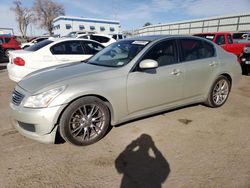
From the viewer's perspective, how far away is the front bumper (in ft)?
9.37

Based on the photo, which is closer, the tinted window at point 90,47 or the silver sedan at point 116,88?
the silver sedan at point 116,88

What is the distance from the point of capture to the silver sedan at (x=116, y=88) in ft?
9.69

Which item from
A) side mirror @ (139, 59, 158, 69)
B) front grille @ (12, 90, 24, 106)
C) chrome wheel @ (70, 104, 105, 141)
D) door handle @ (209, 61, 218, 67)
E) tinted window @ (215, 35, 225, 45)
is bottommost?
chrome wheel @ (70, 104, 105, 141)

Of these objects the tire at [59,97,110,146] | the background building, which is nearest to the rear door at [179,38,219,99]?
the tire at [59,97,110,146]

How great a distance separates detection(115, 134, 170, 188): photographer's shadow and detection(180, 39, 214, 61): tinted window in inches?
74.1

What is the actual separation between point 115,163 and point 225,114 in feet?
9.12

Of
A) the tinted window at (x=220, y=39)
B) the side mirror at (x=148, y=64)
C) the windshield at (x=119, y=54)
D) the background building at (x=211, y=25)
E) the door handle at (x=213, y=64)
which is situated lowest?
the door handle at (x=213, y=64)

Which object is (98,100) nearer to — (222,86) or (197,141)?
(197,141)

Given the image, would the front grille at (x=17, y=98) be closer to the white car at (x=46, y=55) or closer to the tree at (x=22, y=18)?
the white car at (x=46, y=55)

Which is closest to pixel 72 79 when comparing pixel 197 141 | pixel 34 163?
pixel 34 163

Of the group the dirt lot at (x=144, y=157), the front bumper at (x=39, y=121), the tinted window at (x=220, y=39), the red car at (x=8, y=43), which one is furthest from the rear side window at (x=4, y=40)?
the front bumper at (x=39, y=121)

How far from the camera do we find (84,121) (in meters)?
3.21

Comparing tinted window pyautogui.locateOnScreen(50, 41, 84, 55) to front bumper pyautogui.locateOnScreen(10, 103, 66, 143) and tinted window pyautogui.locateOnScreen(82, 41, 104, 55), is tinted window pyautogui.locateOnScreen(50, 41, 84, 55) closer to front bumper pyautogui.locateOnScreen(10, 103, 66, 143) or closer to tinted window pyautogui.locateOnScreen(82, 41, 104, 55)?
tinted window pyautogui.locateOnScreen(82, 41, 104, 55)

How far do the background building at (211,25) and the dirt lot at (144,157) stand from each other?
117ft
